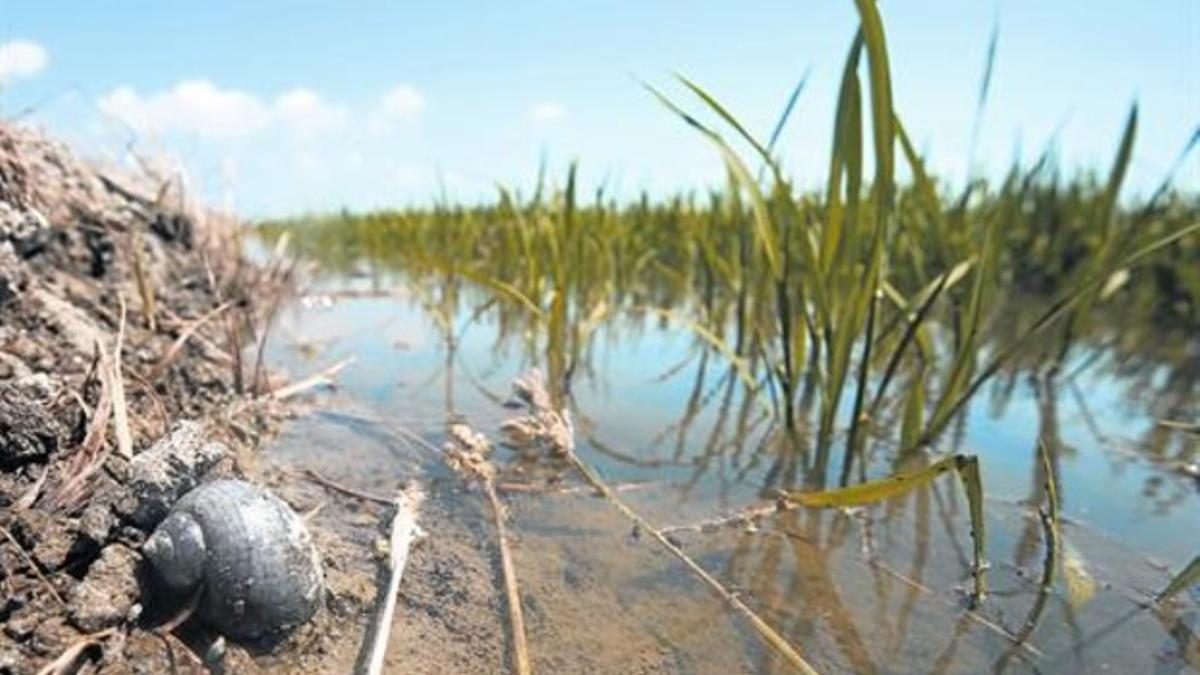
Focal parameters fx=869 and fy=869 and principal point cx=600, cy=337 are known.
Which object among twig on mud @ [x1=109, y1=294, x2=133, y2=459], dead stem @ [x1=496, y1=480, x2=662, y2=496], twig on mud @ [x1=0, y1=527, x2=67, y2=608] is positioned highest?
twig on mud @ [x1=109, y1=294, x2=133, y2=459]

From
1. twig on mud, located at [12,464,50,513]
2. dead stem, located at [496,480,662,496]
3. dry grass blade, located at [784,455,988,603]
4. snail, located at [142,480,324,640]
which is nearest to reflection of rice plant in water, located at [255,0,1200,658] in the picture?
dry grass blade, located at [784,455,988,603]

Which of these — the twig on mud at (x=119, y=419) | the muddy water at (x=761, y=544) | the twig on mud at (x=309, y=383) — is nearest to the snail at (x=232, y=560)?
the muddy water at (x=761, y=544)

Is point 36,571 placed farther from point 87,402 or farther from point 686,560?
point 686,560

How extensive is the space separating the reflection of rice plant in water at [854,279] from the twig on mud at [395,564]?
0.64m

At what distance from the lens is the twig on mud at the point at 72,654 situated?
98cm

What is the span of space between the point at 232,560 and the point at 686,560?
71cm

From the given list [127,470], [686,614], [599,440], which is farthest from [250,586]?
[599,440]

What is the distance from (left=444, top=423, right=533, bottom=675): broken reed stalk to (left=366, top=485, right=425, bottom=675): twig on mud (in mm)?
136

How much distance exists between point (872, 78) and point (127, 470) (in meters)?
1.47

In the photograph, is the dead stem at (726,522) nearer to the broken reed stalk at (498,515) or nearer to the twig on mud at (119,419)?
the broken reed stalk at (498,515)

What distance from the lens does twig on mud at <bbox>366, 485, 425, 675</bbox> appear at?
1.11 meters

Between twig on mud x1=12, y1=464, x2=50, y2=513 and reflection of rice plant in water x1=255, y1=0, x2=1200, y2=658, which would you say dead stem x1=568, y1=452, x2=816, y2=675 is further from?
twig on mud x1=12, y1=464, x2=50, y2=513

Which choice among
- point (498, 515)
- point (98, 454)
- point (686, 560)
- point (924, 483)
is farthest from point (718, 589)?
point (98, 454)

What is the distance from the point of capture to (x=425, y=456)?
210 centimetres
